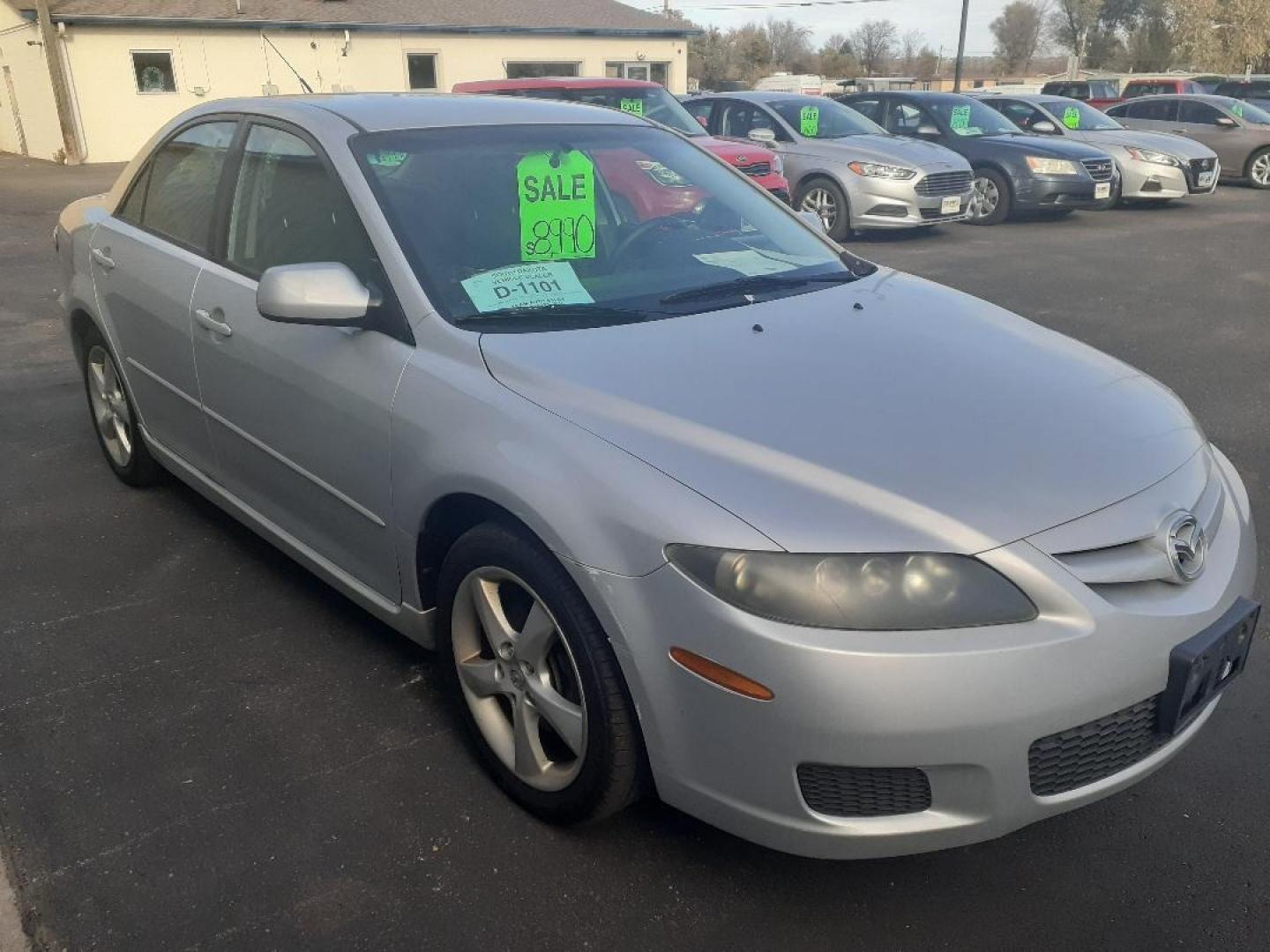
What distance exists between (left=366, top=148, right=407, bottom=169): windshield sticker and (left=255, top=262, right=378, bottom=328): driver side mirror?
44cm

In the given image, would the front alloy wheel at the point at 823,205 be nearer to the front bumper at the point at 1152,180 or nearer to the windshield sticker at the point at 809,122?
the windshield sticker at the point at 809,122

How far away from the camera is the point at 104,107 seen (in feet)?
78.8

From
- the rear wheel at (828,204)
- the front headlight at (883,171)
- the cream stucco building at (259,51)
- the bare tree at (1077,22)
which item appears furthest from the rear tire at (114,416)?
the bare tree at (1077,22)

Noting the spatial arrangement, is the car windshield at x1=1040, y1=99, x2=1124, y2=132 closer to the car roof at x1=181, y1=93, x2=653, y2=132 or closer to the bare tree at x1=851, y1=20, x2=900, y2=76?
the car roof at x1=181, y1=93, x2=653, y2=132

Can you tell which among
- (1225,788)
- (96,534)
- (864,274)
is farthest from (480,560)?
Result: (96,534)

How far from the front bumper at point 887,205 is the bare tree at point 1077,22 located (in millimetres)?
60291

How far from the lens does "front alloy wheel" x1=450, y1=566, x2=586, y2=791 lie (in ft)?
8.07

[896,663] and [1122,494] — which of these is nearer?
[896,663]

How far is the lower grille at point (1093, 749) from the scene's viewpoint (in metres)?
2.10

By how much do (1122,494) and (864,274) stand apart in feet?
4.73

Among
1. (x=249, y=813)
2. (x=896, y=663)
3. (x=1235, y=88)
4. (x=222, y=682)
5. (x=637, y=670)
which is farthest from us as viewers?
(x=1235, y=88)

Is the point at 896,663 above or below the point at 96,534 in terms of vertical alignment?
above

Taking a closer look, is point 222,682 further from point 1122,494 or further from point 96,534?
point 1122,494

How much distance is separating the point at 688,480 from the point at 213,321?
6.66 ft
